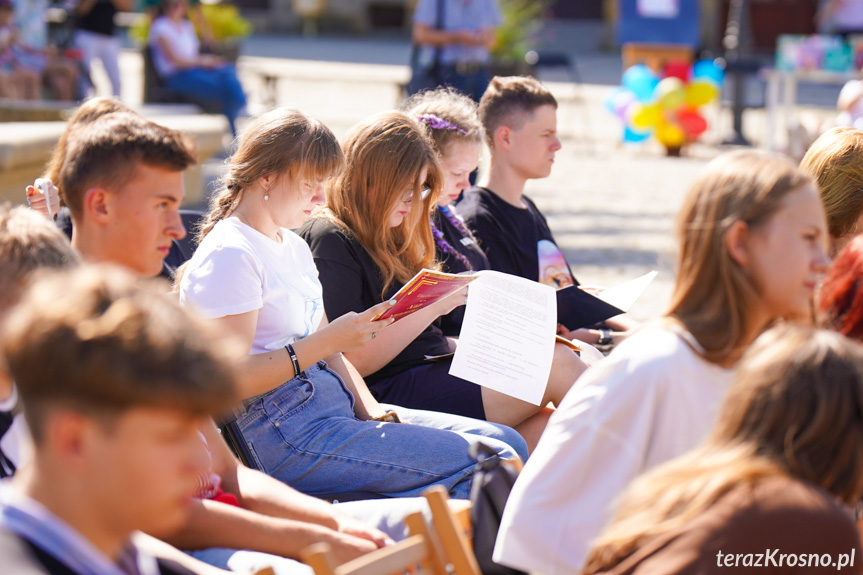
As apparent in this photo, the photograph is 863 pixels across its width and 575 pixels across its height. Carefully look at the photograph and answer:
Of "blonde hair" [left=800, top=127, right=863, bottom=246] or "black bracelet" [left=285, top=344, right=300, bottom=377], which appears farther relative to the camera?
"blonde hair" [left=800, top=127, right=863, bottom=246]

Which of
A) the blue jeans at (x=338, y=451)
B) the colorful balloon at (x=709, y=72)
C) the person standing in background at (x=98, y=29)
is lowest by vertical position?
the blue jeans at (x=338, y=451)

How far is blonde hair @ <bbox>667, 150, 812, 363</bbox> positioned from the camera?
1.83m

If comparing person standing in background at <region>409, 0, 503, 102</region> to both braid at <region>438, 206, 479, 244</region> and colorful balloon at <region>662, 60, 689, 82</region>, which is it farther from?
colorful balloon at <region>662, 60, 689, 82</region>

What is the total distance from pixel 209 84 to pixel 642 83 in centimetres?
487

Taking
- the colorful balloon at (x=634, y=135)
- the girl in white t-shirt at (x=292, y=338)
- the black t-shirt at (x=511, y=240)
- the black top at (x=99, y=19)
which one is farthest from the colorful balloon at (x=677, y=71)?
the girl in white t-shirt at (x=292, y=338)

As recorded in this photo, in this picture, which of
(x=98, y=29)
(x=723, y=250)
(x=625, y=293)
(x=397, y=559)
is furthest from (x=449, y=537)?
(x=98, y=29)

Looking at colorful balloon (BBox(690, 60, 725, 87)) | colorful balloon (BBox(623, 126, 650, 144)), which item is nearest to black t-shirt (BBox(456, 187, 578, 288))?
colorful balloon (BBox(623, 126, 650, 144))

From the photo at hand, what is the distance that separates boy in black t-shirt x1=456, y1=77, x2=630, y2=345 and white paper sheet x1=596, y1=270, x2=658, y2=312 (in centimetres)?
37

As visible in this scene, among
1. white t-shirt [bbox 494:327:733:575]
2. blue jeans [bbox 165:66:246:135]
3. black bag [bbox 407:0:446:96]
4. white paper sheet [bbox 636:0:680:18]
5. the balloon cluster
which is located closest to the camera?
white t-shirt [bbox 494:327:733:575]

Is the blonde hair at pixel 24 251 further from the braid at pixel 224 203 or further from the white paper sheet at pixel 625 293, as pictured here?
the white paper sheet at pixel 625 293

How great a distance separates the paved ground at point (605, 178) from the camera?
6809 millimetres

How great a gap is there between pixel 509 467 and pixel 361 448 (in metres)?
0.56

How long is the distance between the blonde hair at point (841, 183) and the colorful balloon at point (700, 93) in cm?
804

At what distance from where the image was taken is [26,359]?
1188 millimetres
